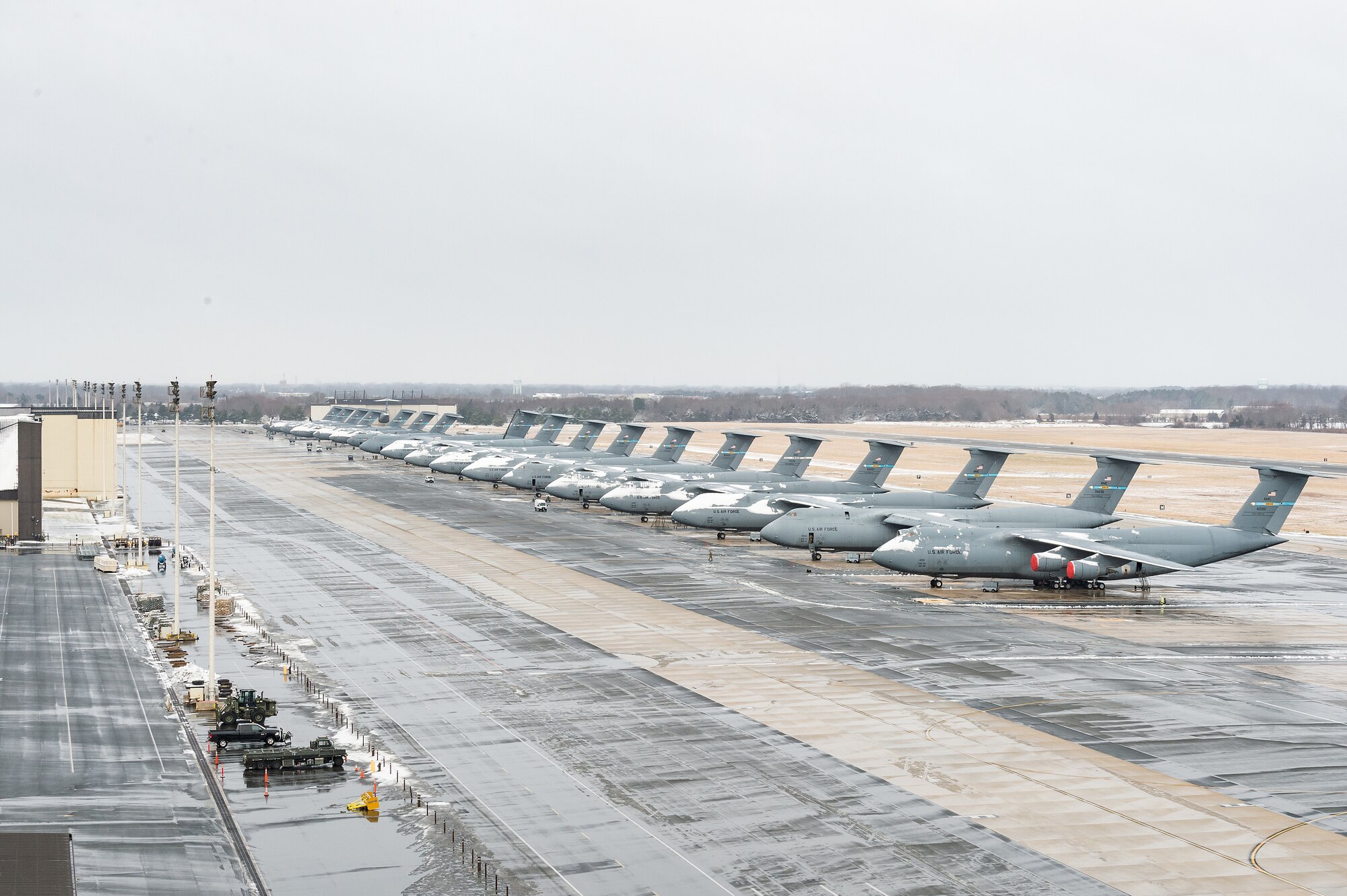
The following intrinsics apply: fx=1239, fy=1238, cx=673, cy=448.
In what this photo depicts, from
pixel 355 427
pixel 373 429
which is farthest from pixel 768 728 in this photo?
pixel 355 427

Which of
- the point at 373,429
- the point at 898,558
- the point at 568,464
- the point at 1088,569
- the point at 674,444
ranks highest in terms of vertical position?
the point at 674,444

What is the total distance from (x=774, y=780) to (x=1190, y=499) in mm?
84674

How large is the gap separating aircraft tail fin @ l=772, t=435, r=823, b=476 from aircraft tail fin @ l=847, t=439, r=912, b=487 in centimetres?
596

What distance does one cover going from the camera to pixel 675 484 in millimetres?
93250

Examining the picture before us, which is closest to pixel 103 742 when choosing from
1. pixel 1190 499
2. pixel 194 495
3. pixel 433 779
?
pixel 433 779

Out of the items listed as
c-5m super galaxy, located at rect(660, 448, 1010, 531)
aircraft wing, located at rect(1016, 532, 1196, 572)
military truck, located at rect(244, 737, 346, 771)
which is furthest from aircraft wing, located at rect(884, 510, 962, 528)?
military truck, located at rect(244, 737, 346, 771)

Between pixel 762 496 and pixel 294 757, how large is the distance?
52103mm

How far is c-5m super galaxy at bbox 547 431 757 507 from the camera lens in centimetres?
10000

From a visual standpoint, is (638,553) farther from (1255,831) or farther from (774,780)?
(1255,831)

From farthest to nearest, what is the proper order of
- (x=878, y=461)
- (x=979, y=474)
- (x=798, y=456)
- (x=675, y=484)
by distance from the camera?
(x=675, y=484)
(x=798, y=456)
(x=878, y=461)
(x=979, y=474)

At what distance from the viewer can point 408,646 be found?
47.9 metres

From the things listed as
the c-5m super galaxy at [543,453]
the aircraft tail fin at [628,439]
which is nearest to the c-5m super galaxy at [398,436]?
the c-5m super galaxy at [543,453]

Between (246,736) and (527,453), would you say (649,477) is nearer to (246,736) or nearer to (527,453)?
(527,453)

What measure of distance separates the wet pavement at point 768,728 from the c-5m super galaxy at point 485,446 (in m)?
50.2
